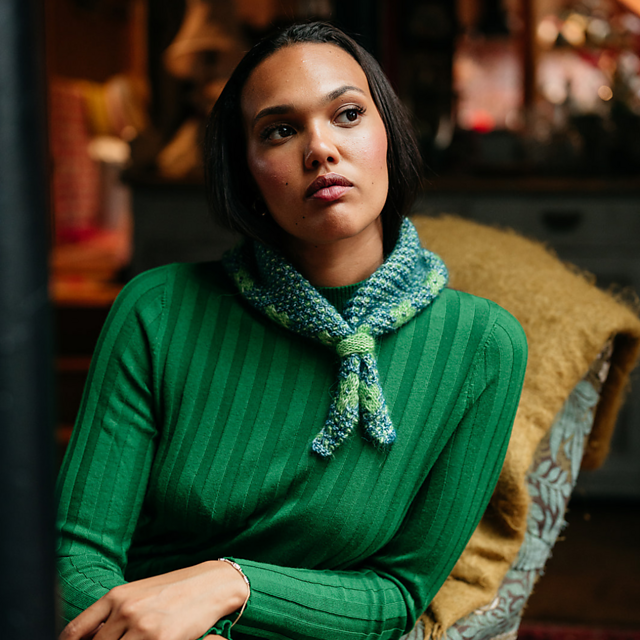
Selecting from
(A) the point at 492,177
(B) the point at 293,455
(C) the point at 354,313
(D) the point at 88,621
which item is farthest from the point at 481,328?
(A) the point at 492,177

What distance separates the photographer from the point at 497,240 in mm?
1265

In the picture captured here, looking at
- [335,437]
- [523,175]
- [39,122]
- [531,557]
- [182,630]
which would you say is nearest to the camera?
[39,122]

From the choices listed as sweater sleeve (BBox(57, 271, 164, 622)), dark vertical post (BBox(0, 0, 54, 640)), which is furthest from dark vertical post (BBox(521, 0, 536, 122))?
dark vertical post (BBox(0, 0, 54, 640))

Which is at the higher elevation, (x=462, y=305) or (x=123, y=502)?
(x=462, y=305)

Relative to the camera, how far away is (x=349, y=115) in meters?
0.85

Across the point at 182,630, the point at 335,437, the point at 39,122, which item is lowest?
the point at 182,630

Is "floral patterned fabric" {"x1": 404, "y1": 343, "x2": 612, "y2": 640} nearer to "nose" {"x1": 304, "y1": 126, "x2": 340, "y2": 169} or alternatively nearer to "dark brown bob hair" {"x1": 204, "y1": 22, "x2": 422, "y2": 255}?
"dark brown bob hair" {"x1": 204, "y1": 22, "x2": 422, "y2": 255}

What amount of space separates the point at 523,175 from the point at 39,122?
8.33 feet

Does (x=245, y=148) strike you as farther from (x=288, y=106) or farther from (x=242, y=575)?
(x=242, y=575)

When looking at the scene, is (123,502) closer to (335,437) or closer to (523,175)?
(335,437)

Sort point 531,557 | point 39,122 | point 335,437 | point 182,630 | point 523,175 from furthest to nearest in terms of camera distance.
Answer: point 523,175 < point 531,557 < point 335,437 < point 182,630 < point 39,122

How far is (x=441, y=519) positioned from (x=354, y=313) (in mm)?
257

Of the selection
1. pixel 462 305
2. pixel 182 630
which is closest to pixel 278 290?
pixel 462 305

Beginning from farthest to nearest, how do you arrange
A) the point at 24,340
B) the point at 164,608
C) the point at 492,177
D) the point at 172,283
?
the point at 492,177 → the point at 172,283 → the point at 164,608 → the point at 24,340
